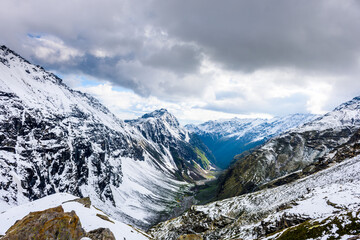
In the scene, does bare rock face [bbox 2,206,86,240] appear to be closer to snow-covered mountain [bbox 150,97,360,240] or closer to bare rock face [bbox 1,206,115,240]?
bare rock face [bbox 1,206,115,240]

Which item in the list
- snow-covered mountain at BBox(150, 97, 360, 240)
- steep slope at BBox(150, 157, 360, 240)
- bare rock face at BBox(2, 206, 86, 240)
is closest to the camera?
bare rock face at BBox(2, 206, 86, 240)

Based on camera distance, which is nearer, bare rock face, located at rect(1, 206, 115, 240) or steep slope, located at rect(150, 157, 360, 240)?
bare rock face, located at rect(1, 206, 115, 240)

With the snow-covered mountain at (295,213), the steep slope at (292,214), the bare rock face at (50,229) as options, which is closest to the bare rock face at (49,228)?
the bare rock face at (50,229)

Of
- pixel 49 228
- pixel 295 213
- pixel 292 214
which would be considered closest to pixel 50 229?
pixel 49 228

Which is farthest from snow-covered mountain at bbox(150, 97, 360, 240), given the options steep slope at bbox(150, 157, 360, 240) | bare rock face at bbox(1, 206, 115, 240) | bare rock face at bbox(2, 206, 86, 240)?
bare rock face at bbox(2, 206, 86, 240)

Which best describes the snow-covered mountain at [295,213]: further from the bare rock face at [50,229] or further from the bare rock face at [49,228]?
the bare rock face at [49,228]

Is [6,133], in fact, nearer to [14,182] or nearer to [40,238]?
[14,182]

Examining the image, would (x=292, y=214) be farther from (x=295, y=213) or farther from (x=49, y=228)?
(x=49, y=228)

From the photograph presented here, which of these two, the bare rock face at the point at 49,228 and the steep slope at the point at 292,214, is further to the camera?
the steep slope at the point at 292,214
